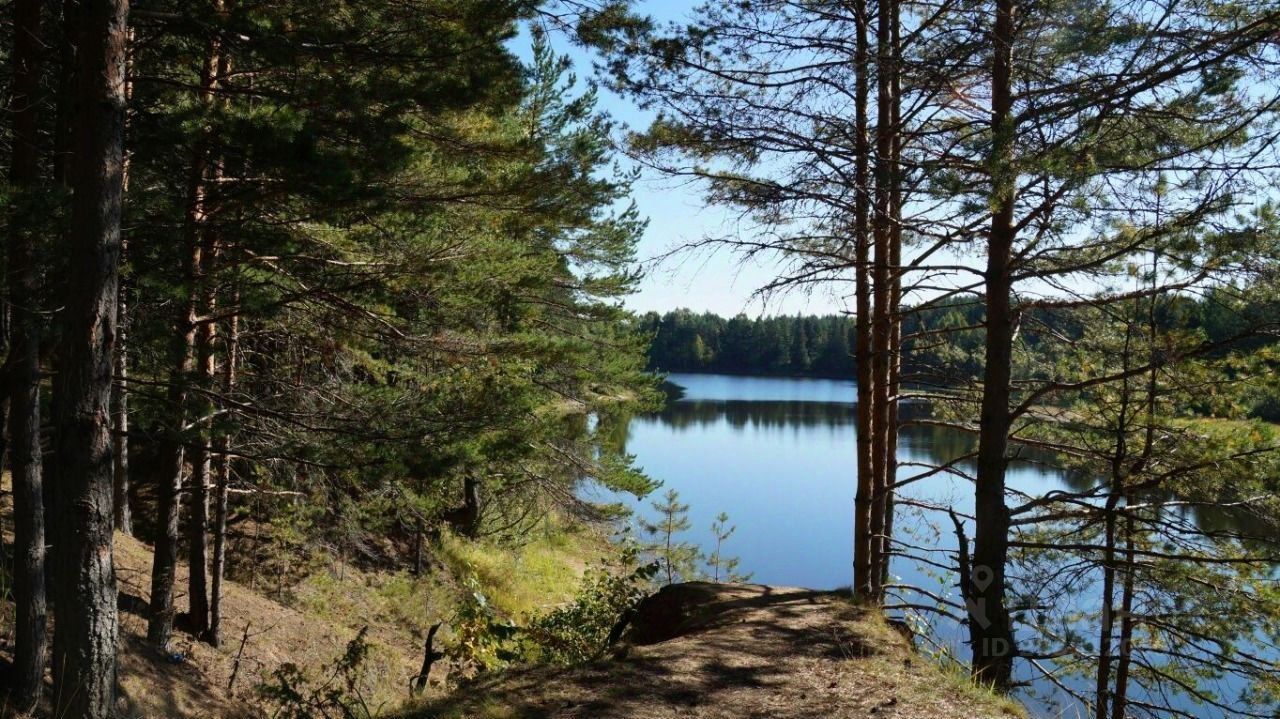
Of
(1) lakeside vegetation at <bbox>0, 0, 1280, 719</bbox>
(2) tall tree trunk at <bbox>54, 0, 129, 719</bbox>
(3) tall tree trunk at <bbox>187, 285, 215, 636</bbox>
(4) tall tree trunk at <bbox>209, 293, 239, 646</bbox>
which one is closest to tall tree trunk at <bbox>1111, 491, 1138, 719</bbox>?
(1) lakeside vegetation at <bbox>0, 0, 1280, 719</bbox>

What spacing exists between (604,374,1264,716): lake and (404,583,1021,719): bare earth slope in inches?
47.0

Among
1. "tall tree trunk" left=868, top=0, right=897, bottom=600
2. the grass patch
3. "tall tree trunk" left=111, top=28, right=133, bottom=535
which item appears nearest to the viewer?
"tall tree trunk" left=111, top=28, right=133, bottom=535

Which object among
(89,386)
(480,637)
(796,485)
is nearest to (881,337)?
(480,637)

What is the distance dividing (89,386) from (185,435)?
1.31 m

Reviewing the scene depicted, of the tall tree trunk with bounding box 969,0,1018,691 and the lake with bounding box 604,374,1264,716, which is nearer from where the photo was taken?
the tall tree trunk with bounding box 969,0,1018,691

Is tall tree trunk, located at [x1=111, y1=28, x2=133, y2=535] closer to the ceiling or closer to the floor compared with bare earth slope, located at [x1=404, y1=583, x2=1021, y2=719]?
closer to the ceiling

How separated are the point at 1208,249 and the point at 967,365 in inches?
193

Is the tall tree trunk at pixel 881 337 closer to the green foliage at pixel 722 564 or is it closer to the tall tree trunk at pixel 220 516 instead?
the green foliage at pixel 722 564

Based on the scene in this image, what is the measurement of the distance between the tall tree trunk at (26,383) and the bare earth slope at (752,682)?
2439 mm

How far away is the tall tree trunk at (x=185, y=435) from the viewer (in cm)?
545

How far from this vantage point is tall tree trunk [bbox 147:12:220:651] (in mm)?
5453

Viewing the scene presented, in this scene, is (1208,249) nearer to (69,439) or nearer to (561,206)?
(561,206)

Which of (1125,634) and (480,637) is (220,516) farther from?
(1125,634)

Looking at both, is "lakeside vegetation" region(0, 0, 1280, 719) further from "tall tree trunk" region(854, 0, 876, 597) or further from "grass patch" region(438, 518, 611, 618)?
"grass patch" region(438, 518, 611, 618)
